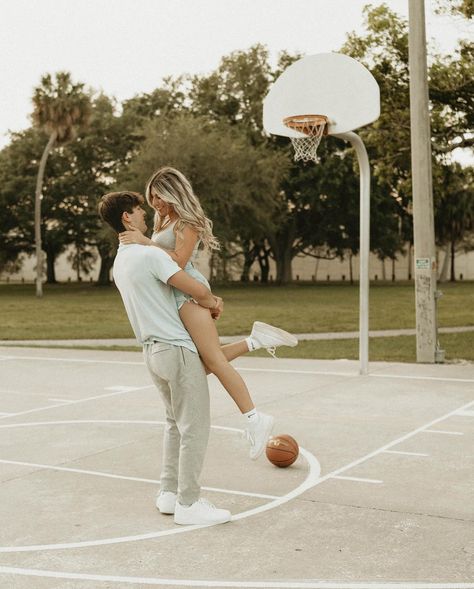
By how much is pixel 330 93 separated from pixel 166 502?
26.9 ft

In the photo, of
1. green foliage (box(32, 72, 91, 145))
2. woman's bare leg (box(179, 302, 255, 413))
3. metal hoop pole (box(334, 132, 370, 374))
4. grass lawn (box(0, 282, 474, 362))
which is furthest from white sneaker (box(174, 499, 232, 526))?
green foliage (box(32, 72, 91, 145))

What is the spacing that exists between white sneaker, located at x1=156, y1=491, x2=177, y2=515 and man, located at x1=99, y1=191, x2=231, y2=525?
0.59 feet

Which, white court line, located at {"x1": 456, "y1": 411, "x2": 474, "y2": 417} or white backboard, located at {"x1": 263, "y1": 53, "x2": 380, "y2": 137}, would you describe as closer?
white court line, located at {"x1": 456, "y1": 411, "x2": 474, "y2": 417}

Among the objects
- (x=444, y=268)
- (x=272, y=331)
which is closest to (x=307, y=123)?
(x=272, y=331)

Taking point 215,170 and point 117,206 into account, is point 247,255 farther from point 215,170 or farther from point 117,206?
point 117,206

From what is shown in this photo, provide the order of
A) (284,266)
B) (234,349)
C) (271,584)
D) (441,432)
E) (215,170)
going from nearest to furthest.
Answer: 1. (271,584)
2. (234,349)
3. (441,432)
4. (215,170)
5. (284,266)

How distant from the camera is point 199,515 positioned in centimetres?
497

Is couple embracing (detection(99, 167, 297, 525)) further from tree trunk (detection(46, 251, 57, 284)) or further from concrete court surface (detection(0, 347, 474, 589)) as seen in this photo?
tree trunk (detection(46, 251, 57, 284))

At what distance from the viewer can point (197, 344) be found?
503 cm

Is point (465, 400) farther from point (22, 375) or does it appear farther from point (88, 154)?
point (88, 154)

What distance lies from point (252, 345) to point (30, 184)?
49.1m

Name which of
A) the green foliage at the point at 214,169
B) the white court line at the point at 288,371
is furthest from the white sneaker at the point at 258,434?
the green foliage at the point at 214,169

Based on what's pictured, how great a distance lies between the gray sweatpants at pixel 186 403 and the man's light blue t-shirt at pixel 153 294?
72 millimetres

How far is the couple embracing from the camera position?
491cm
